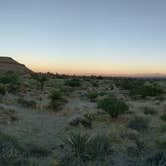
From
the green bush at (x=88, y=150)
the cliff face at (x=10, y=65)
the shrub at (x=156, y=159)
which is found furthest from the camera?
the cliff face at (x=10, y=65)

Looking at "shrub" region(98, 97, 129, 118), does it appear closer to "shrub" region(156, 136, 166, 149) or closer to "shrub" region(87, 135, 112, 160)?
"shrub" region(156, 136, 166, 149)

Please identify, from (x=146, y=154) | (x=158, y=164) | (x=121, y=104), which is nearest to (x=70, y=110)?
(x=121, y=104)

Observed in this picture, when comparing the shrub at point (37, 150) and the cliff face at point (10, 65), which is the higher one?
the cliff face at point (10, 65)

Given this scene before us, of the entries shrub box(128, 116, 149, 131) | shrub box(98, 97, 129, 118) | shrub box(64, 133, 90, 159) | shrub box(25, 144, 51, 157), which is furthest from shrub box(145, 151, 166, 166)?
shrub box(98, 97, 129, 118)

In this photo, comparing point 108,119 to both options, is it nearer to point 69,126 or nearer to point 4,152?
point 69,126

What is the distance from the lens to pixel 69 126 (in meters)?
16.1

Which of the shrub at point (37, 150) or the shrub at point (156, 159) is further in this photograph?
the shrub at point (37, 150)

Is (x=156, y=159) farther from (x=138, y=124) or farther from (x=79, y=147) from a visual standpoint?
(x=138, y=124)

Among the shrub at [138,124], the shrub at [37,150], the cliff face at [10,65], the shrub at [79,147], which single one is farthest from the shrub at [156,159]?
the cliff face at [10,65]

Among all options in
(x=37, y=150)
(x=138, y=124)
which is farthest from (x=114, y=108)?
(x=37, y=150)

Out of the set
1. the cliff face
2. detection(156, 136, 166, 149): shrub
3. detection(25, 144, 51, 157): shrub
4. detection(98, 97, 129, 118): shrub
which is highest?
the cliff face

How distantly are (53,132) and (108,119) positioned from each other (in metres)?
4.37

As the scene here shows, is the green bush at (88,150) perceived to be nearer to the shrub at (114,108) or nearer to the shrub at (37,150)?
the shrub at (37,150)

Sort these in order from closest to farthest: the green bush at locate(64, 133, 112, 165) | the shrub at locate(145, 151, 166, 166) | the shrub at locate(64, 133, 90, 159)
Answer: the shrub at locate(145, 151, 166, 166)
the green bush at locate(64, 133, 112, 165)
the shrub at locate(64, 133, 90, 159)
